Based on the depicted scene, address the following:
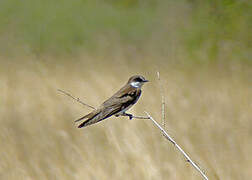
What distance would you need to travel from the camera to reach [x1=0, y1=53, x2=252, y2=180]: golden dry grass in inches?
118

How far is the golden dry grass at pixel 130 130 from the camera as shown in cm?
300

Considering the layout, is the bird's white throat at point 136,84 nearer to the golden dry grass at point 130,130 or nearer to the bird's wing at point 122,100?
the bird's wing at point 122,100

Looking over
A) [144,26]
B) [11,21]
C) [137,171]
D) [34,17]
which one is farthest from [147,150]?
[34,17]

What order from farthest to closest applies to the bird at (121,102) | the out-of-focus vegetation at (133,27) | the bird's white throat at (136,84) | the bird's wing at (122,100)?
1. the out-of-focus vegetation at (133,27)
2. the bird's white throat at (136,84)
3. the bird's wing at (122,100)
4. the bird at (121,102)

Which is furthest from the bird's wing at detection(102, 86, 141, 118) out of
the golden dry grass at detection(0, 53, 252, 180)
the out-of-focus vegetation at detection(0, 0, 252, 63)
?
the out-of-focus vegetation at detection(0, 0, 252, 63)

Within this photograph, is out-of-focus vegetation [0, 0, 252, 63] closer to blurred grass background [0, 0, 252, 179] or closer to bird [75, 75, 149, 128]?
blurred grass background [0, 0, 252, 179]

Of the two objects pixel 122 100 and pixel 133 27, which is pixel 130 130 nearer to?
pixel 122 100

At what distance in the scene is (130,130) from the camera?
3193 millimetres

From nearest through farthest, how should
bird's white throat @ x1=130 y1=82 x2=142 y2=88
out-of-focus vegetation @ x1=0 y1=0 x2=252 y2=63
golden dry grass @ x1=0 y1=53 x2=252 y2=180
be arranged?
bird's white throat @ x1=130 y1=82 x2=142 y2=88 → golden dry grass @ x1=0 y1=53 x2=252 y2=180 → out-of-focus vegetation @ x1=0 y1=0 x2=252 y2=63

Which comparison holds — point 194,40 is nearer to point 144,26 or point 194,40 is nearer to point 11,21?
point 144,26

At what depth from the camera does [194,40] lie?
6.26 m

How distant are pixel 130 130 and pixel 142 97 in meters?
1.44

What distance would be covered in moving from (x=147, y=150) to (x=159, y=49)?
3.49 meters

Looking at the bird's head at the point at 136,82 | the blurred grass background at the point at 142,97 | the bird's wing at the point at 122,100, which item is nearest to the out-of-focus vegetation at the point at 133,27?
the blurred grass background at the point at 142,97
